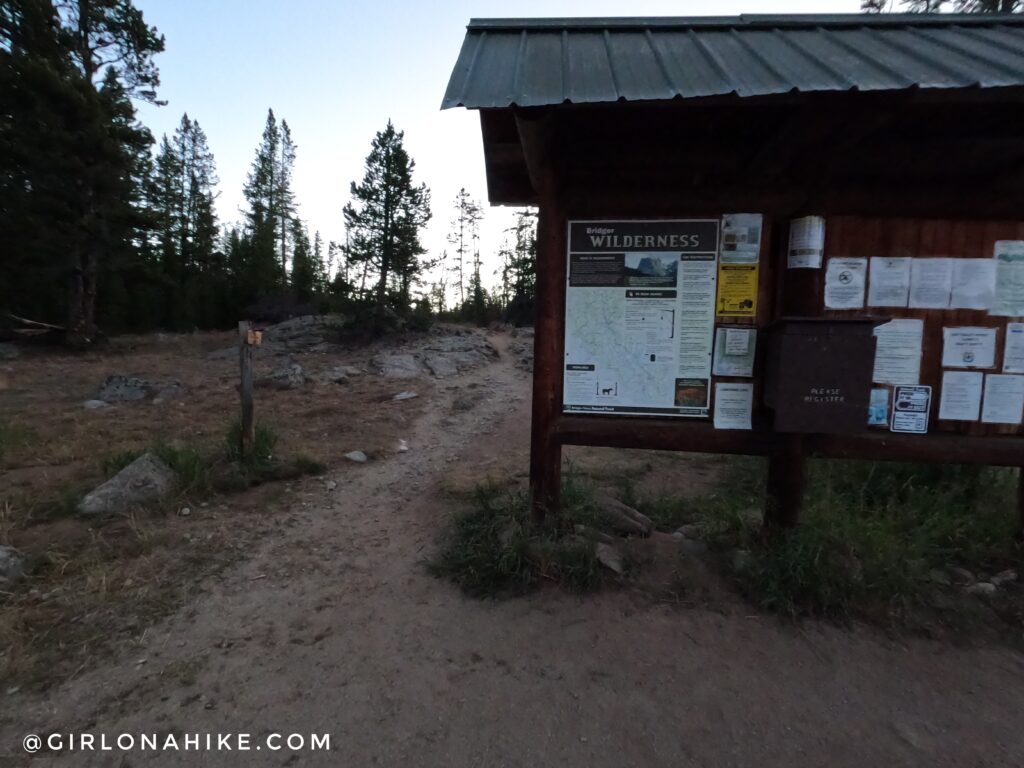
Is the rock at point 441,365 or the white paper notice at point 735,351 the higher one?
the white paper notice at point 735,351

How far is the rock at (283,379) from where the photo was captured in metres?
13.0

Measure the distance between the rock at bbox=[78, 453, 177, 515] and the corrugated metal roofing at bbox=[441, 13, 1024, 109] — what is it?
4678 millimetres

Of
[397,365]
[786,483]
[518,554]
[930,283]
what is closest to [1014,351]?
[930,283]

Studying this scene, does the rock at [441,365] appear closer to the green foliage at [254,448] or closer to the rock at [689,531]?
the green foliage at [254,448]

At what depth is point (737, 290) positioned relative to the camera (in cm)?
359

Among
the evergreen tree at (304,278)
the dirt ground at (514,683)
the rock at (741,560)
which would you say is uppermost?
the evergreen tree at (304,278)

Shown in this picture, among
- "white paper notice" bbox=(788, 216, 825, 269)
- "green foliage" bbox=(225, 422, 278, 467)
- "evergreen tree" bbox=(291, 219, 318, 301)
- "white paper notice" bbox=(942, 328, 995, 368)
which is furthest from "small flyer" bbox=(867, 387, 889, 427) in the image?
"evergreen tree" bbox=(291, 219, 318, 301)

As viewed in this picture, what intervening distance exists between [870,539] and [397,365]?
45.3ft

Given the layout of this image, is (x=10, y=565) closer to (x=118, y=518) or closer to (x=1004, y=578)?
(x=118, y=518)

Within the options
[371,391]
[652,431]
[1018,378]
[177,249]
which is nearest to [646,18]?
[652,431]

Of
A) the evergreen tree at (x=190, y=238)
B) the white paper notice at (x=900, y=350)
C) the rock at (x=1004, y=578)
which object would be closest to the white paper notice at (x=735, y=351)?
the white paper notice at (x=900, y=350)

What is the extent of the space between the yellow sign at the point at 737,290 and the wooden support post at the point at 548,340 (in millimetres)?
1065

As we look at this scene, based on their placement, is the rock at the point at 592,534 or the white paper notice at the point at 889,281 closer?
the white paper notice at the point at 889,281

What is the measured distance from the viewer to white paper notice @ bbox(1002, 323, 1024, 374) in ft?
11.4
